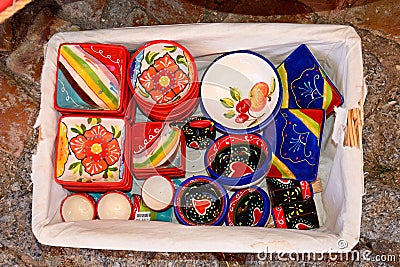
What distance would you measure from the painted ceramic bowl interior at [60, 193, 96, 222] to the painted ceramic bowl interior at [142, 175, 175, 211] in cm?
11

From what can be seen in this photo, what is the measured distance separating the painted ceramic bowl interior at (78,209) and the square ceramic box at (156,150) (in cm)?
11

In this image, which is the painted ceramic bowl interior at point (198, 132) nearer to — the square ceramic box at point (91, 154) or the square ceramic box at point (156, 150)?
the square ceramic box at point (156, 150)

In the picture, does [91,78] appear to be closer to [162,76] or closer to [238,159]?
[162,76]

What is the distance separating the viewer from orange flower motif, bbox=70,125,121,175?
3.52ft

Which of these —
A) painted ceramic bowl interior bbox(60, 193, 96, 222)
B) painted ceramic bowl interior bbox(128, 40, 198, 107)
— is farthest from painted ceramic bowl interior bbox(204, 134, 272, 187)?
painted ceramic bowl interior bbox(60, 193, 96, 222)

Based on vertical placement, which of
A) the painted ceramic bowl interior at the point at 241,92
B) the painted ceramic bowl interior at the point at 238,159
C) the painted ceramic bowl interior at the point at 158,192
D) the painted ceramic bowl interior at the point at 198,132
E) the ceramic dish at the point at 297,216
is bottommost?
the ceramic dish at the point at 297,216

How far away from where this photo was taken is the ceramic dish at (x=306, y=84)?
1115 mm

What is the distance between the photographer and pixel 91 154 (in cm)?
108

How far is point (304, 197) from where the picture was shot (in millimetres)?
1112

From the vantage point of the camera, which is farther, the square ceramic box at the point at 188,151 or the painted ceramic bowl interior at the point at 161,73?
the painted ceramic bowl interior at the point at 161,73
